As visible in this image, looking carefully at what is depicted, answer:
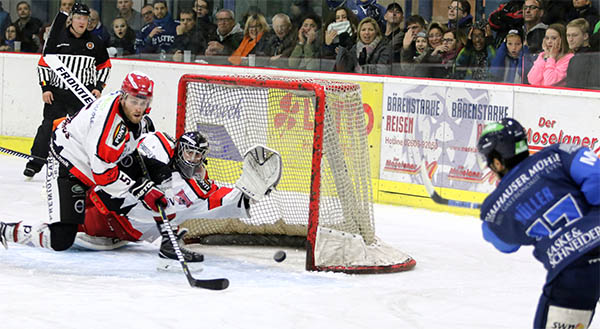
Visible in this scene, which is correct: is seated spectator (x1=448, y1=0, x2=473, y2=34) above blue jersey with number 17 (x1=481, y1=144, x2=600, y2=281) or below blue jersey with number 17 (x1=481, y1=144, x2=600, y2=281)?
above

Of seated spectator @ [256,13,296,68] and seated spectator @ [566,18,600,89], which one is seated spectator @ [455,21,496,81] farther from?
seated spectator @ [256,13,296,68]

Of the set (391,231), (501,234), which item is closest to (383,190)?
(391,231)

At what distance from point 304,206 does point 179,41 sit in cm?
330

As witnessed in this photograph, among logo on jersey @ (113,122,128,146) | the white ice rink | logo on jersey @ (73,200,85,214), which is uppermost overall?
logo on jersey @ (113,122,128,146)

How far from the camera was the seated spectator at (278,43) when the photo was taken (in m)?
7.53

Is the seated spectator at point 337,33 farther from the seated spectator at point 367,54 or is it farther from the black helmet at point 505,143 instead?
the black helmet at point 505,143

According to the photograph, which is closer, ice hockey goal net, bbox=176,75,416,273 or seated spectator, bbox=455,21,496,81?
ice hockey goal net, bbox=176,75,416,273

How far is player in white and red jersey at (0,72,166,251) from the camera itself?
4.30 meters

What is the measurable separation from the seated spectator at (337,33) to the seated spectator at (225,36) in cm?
83

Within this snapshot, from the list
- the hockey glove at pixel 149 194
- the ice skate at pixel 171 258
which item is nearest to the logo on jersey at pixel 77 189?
the hockey glove at pixel 149 194

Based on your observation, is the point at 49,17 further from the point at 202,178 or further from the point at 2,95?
the point at 202,178

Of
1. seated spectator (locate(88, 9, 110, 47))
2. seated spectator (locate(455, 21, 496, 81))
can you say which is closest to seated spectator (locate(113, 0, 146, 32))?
seated spectator (locate(88, 9, 110, 47))

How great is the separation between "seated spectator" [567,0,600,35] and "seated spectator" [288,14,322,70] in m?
2.10

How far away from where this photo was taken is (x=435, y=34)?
21.9 ft
